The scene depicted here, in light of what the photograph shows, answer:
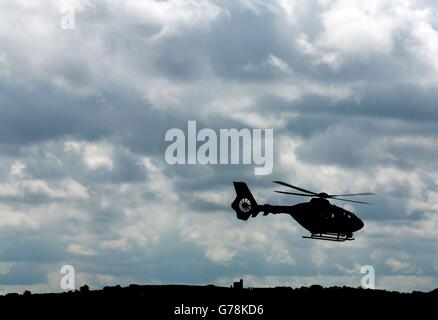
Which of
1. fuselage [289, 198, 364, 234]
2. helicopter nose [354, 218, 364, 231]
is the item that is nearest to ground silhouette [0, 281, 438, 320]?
helicopter nose [354, 218, 364, 231]

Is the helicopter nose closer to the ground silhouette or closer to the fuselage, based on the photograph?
the fuselage

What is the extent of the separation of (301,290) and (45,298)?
3273 centimetres
